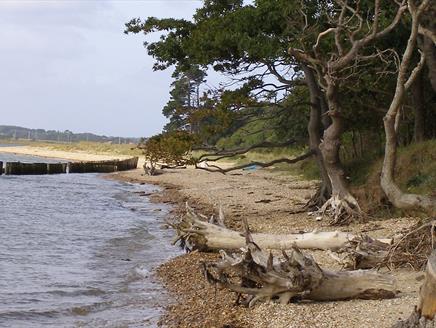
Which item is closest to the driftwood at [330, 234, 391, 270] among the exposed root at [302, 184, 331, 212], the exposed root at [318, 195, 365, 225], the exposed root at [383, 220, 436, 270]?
the exposed root at [383, 220, 436, 270]

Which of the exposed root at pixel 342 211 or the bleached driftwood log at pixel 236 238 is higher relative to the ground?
the exposed root at pixel 342 211

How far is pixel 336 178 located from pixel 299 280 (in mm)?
9496

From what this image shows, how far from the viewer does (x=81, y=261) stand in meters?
14.1

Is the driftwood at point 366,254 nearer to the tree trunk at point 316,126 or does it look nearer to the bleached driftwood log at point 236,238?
the bleached driftwood log at point 236,238

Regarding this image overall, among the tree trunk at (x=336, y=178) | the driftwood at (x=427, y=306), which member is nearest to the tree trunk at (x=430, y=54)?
the tree trunk at (x=336, y=178)

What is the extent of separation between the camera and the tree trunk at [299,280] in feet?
25.0

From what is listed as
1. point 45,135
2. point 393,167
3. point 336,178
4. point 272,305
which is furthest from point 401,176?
point 45,135

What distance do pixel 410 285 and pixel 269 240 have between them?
14.6 feet

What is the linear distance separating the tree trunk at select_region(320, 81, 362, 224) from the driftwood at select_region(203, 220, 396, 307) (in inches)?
303

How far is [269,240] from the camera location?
12.4 m

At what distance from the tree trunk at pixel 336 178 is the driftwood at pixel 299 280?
7698 mm

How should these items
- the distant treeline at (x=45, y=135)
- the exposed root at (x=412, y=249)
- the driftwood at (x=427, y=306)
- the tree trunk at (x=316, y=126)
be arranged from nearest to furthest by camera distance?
the driftwood at (x=427, y=306) → the exposed root at (x=412, y=249) → the tree trunk at (x=316, y=126) → the distant treeline at (x=45, y=135)

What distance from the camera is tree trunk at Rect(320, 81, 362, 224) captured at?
15.6 meters

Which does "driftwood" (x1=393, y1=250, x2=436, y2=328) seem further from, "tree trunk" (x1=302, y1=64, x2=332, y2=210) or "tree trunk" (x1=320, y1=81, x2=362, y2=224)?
"tree trunk" (x1=302, y1=64, x2=332, y2=210)
